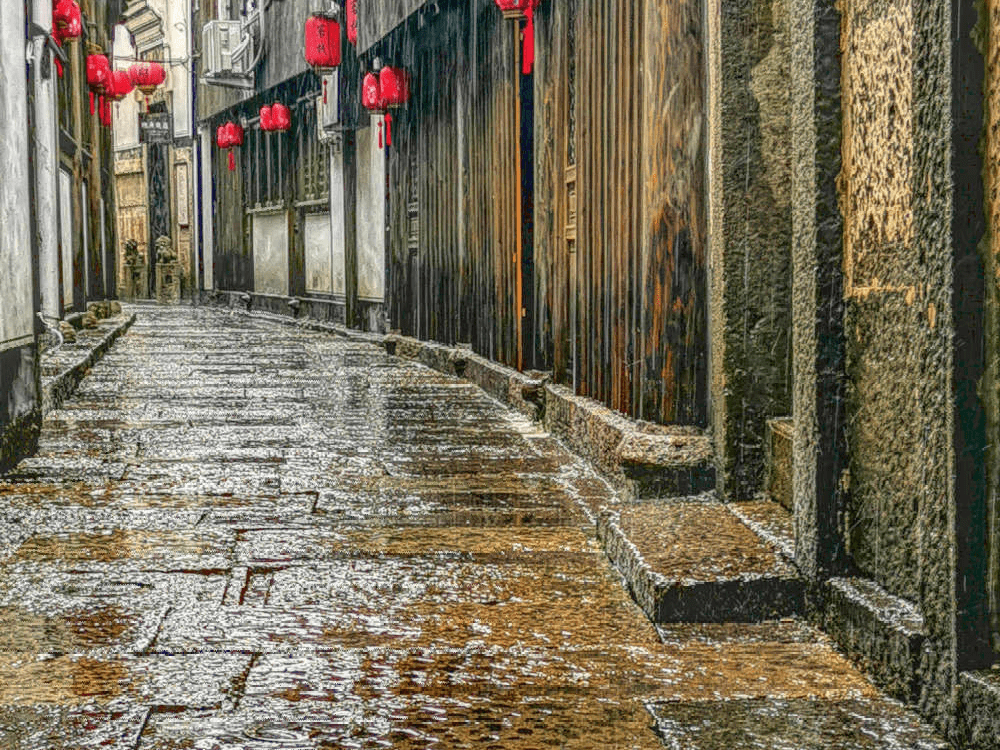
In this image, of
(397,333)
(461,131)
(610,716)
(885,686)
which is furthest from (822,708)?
(397,333)

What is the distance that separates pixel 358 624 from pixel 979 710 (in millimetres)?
1844

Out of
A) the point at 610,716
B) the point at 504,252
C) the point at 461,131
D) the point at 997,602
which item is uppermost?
the point at 461,131

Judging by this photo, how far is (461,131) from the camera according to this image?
12.7m

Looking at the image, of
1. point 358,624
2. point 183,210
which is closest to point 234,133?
point 183,210

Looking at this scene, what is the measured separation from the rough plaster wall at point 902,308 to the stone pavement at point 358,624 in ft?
1.08

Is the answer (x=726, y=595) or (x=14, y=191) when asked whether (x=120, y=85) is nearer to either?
(x=14, y=191)

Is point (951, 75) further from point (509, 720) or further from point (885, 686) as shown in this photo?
point (509, 720)

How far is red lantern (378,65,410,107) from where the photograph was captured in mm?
15219

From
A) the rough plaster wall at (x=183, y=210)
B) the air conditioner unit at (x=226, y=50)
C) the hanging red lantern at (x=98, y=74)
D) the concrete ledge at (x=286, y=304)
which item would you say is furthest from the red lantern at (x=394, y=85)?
the rough plaster wall at (x=183, y=210)

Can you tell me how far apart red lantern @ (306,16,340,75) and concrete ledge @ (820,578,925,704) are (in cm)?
1658

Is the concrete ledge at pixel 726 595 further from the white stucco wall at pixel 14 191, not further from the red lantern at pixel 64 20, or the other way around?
the red lantern at pixel 64 20

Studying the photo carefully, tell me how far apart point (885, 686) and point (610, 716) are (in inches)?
27.1

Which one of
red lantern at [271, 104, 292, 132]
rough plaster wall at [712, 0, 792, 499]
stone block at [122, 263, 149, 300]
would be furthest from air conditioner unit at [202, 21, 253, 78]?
rough plaster wall at [712, 0, 792, 499]

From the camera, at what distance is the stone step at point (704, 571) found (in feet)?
13.8
